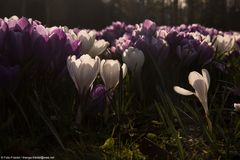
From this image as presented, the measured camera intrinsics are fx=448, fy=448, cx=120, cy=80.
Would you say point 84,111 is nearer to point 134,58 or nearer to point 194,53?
point 134,58

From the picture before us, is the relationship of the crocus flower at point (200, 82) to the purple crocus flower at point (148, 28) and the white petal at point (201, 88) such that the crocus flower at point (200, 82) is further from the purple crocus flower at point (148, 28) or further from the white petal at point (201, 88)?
the purple crocus flower at point (148, 28)

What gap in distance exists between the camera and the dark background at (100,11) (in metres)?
27.2

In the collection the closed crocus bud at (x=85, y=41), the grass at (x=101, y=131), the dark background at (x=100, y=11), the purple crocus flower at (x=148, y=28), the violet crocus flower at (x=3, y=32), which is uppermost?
the violet crocus flower at (x=3, y=32)

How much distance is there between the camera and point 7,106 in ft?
5.98

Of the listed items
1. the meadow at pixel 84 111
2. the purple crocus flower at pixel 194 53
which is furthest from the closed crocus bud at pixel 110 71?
→ the purple crocus flower at pixel 194 53

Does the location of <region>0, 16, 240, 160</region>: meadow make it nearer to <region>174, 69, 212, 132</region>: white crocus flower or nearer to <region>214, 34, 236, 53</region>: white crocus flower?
<region>174, 69, 212, 132</region>: white crocus flower

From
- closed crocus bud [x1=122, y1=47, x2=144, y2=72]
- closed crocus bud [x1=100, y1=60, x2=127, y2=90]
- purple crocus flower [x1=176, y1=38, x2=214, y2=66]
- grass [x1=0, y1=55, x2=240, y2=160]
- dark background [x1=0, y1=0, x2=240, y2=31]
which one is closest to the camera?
grass [x1=0, y1=55, x2=240, y2=160]

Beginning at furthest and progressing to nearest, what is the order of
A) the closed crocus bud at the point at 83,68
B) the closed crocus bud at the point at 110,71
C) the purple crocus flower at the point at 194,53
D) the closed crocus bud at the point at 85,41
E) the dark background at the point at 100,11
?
the dark background at the point at 100,11
the purple crocus flower at the point at 194,53
the closed crocus bud at the point at 85,41
the closed crocus bud at the point at 110,71
the closed crocus bud at the point at 83,68

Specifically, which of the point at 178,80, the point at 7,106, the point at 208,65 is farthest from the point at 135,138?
the point at 208,65

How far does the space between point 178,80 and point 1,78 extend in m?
1.28

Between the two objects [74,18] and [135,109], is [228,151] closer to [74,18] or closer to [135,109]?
[135,109]

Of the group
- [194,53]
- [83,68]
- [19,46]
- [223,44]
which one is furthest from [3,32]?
[223,44]

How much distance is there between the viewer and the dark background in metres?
27.2

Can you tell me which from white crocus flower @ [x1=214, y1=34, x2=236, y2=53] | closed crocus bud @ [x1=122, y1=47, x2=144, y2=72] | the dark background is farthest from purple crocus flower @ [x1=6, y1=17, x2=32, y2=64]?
the dark background
